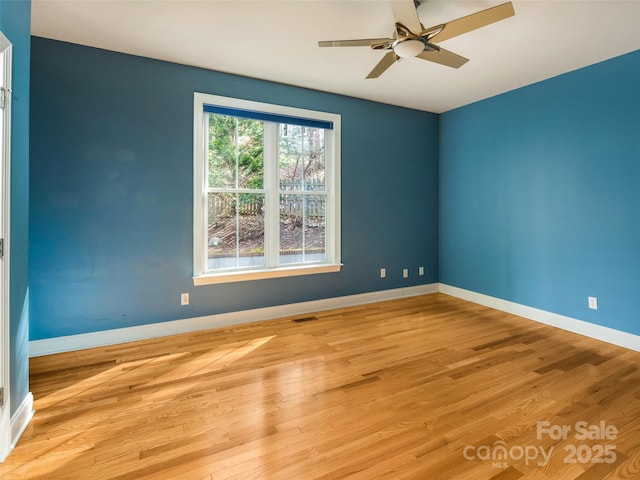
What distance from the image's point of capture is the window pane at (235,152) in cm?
343

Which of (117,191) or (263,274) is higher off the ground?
(117,191)

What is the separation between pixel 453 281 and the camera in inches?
186

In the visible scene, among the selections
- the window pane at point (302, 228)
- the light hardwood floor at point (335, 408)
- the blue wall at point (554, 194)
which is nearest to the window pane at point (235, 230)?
the window pane at point (302, 228)

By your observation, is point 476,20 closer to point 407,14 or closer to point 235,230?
point 407,14

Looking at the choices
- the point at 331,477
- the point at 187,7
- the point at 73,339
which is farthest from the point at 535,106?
the point at 73,339

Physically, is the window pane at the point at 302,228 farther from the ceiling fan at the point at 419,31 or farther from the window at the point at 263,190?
the ceiling fan at the point at 419,31

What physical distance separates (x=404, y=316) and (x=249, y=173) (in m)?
2.47

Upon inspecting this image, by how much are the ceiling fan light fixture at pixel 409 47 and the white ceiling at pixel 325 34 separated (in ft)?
1.14

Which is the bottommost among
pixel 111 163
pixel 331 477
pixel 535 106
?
pixel 331 477

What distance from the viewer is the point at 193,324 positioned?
10.8 feet

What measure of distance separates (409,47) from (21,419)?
10.7 ft

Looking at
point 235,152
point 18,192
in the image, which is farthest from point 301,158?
point 18,192

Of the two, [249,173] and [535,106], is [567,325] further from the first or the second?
[249,173]

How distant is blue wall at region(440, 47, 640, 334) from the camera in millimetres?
2945
